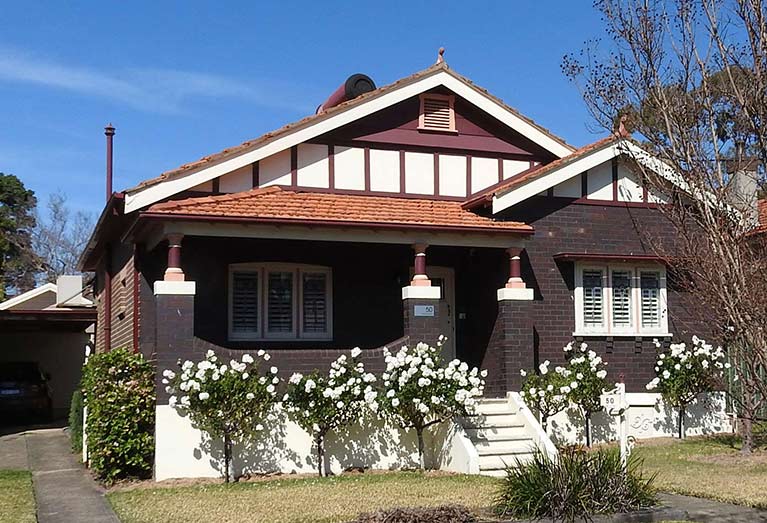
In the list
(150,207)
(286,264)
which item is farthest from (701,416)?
(150,207)

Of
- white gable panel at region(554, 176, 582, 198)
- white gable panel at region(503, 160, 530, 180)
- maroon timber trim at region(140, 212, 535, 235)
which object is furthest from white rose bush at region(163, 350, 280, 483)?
white gable panel at region(503, 160, 530, 180)

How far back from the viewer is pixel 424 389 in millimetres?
13336

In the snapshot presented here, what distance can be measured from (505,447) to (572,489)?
3995 millimetres

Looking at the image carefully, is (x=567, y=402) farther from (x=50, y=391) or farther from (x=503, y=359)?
(x=50, y=391)

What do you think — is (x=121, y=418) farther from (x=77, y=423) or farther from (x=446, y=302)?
(x=446, y=302)

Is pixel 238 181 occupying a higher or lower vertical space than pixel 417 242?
higher

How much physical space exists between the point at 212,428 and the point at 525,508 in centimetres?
473

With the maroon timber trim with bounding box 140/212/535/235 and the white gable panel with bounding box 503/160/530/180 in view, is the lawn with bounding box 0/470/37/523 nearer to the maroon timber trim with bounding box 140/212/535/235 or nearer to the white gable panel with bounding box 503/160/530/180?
the maroon timber trim with bounding box 140/212/535/235

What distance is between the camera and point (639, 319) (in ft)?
54.7

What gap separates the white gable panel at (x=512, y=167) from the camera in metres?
17.3

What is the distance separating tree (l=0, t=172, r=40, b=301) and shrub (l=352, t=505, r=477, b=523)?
45.7 m

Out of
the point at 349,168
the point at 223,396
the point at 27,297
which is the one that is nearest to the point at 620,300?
the point at 349,168

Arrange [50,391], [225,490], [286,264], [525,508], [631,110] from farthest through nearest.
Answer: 1. [50,391]
2. [286,264]
3. [631,110]
4. [225,490]
5. [525,508]

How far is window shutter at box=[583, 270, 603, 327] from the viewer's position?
16.4 metres
